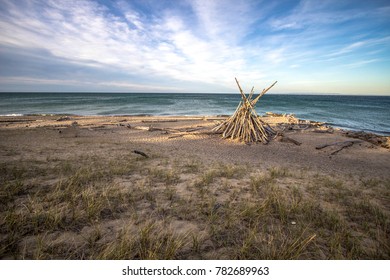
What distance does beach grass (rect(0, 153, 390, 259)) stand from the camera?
218 centimetres

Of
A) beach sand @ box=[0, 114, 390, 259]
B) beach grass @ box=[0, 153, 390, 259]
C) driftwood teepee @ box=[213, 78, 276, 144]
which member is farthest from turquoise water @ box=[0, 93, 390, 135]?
beach grass @ box=[0, 153, 390, 259]

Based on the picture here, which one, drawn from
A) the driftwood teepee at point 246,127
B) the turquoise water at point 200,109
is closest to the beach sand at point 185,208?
the driftwood teepee at point 246,127

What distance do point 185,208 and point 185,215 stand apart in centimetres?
21

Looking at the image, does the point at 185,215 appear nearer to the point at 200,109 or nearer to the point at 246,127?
the point at 246,127

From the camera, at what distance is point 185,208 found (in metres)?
A: 3.12

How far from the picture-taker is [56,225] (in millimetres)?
2502

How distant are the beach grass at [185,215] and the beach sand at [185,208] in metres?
0.01

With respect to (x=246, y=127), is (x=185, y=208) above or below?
below

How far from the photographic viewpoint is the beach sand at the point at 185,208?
2203 mm

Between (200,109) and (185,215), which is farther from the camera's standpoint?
(200,109)

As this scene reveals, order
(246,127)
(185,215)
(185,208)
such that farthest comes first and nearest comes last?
(246,127), (185,208), (185,215)

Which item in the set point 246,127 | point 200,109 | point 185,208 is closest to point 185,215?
point 185,208

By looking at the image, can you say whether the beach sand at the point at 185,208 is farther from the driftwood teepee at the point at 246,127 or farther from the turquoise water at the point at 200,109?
the turquoise water at the point at 200,109

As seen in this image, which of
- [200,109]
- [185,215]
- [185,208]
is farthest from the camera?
[200,109]
